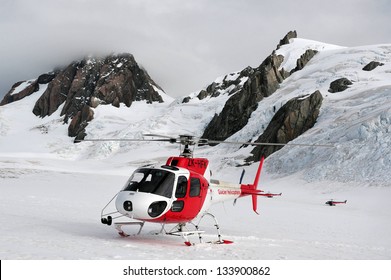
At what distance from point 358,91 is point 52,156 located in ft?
228

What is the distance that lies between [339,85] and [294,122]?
12.2 m

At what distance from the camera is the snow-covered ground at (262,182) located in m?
11.1

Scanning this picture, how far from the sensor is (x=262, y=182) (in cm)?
4978

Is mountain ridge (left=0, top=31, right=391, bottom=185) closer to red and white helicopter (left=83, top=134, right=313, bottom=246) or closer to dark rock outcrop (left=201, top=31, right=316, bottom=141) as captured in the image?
dark rock outcrop (left=201, top=31, right=316, bottom=141)

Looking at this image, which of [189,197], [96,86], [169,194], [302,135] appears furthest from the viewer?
[96,86]

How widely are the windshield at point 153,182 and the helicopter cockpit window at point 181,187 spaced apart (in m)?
0.26

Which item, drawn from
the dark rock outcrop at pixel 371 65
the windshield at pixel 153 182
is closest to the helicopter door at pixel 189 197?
the windshield at pixel 153 182

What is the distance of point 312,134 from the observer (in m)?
53.3

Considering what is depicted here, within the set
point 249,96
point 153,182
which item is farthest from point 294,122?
point 153,182

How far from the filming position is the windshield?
10828 mm

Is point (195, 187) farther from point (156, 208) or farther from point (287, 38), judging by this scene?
point (287, 38)

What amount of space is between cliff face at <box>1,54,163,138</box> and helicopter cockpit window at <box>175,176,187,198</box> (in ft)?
404

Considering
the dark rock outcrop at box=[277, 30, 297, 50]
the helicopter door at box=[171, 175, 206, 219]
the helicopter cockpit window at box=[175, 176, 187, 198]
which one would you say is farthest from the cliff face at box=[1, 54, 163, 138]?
the helicopter cockpit window at box=[175, 176, 187, 198]
